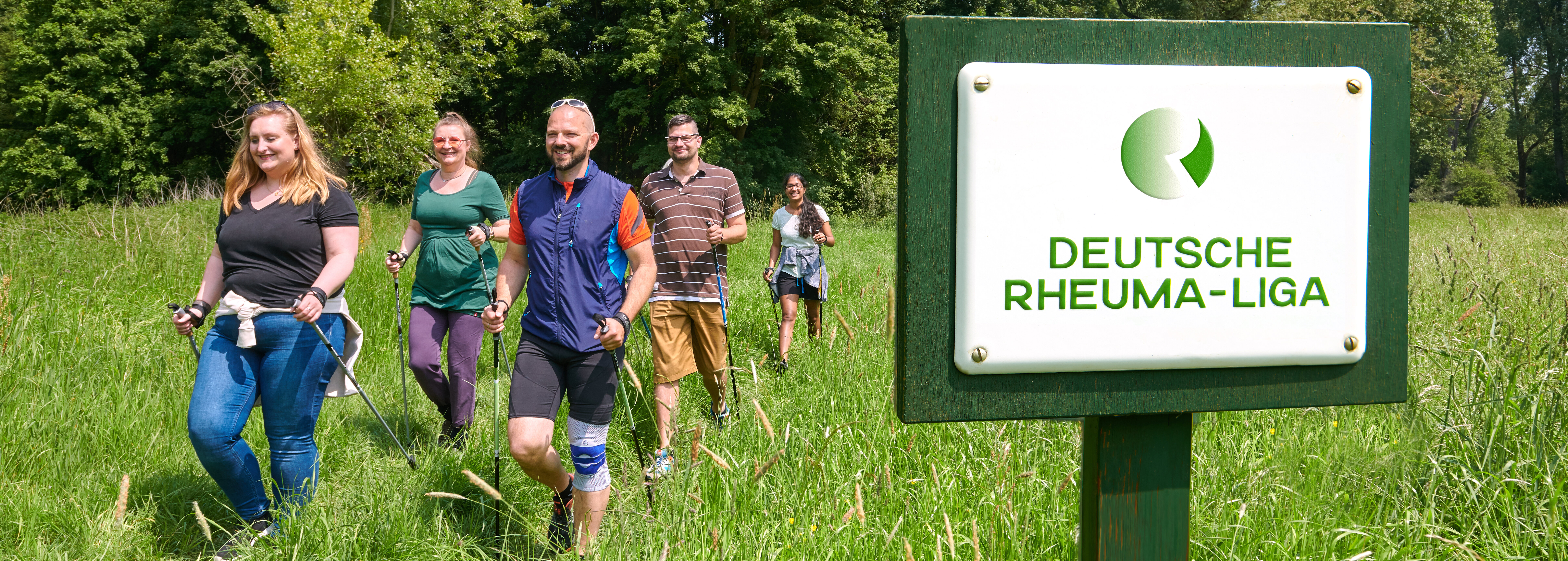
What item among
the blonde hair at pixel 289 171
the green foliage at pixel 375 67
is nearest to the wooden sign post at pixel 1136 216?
the blonde hair at pixel 289 171

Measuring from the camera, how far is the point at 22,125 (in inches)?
1248

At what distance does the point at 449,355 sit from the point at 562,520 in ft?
5.19

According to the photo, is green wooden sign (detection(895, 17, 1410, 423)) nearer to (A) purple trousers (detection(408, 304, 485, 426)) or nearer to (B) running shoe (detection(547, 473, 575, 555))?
(B) running shoe (detection(547, 473, 575, 555))

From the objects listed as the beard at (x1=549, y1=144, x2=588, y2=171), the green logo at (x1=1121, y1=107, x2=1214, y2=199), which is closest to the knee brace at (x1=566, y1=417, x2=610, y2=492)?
the beard at (x1=549, y1=144, x2=588, y2=171)

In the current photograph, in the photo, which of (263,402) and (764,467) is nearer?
(764,467)

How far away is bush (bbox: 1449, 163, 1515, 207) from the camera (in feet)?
130

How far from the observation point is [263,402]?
3.34 meters

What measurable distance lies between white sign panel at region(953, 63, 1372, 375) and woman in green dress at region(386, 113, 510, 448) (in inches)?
140

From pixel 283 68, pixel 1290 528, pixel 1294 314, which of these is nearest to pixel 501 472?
pixel 1290 528

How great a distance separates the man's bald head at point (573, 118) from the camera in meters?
3.24

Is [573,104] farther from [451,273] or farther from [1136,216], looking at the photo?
[1136,216]

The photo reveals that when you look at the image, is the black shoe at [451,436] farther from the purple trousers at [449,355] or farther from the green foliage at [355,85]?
the green foliage at [355,85]

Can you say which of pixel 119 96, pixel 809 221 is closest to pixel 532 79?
pixel 119 96

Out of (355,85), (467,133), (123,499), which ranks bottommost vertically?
(123,499)
